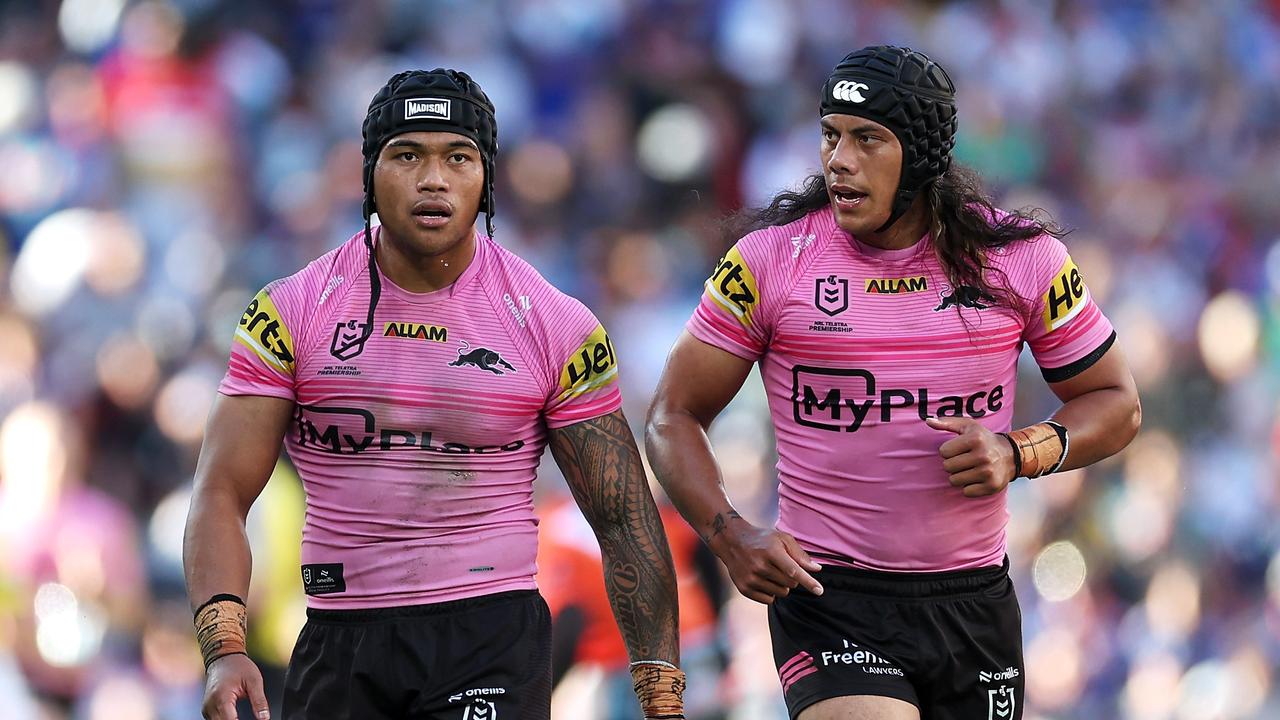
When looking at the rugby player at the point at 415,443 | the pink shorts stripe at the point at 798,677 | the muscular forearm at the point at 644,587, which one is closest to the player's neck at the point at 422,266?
the rugby player at the point at 415,443

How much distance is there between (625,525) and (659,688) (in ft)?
1.49

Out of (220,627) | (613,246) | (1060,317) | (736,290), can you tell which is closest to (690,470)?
(736,290)

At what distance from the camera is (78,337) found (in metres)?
8.74

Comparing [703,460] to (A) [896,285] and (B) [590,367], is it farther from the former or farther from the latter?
(A) [896,285]

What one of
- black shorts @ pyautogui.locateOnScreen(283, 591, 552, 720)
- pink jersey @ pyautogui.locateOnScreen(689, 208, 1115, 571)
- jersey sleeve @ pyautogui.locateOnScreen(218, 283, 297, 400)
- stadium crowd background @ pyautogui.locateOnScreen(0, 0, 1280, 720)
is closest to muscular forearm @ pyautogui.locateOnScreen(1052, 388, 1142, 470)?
pink jersey @ pyautogui.locateOnScreen(689, 208, 1115, 571)

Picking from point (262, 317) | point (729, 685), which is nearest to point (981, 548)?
point (262, 317)

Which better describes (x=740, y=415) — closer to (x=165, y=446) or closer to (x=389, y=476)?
(x=165, y=446)

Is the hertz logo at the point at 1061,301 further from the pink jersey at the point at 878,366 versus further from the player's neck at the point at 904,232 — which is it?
the player's neck at the point at 904,232

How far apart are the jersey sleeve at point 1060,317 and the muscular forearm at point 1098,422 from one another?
99 millimetres

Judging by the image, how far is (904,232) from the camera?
17.7 feet

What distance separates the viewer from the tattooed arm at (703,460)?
16.5 feet

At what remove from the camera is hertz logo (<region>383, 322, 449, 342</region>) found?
16.4 ft

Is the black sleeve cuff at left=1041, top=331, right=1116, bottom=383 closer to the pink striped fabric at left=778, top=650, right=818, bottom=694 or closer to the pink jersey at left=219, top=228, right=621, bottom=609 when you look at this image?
the pink striped fabric at left=778, top=650, right=818, bottom=694

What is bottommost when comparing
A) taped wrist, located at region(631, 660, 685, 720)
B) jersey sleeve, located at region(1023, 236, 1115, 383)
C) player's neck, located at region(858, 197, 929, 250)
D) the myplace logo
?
taped wrist, located at region(631, 660, 685, 720)
